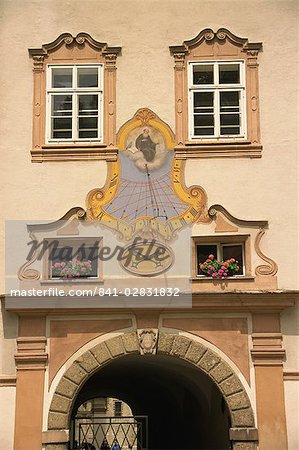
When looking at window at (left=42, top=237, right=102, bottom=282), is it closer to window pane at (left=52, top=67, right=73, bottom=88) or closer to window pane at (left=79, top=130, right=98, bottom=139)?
window pane at (left=79, top=130, right=98, bottom=139)

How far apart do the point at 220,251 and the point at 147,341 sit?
1798mm

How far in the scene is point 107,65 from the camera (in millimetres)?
13727

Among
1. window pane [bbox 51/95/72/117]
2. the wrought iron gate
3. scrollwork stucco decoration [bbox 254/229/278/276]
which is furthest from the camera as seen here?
the wrought iron gate

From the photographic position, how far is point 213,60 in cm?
1366

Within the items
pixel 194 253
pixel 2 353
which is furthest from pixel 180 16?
pixel 2 353

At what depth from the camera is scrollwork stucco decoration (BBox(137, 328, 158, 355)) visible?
12664mm

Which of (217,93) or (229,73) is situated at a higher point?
(229,73)

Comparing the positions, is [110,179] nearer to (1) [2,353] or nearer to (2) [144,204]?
(2) [144,204]

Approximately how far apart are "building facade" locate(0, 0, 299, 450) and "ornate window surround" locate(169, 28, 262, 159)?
0.02 metres

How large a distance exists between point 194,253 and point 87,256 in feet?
5.40

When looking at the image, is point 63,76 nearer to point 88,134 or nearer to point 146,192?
point 88,134

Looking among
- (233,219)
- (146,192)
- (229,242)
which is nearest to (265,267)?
(229,242)

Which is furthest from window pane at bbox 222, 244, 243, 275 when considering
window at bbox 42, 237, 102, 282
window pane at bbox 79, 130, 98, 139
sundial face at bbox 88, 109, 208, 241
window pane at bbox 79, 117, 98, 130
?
window pane at bbox 79, 117, 98, 130

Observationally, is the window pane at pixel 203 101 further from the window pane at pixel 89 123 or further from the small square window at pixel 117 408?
the small square window at pixel 117 408
